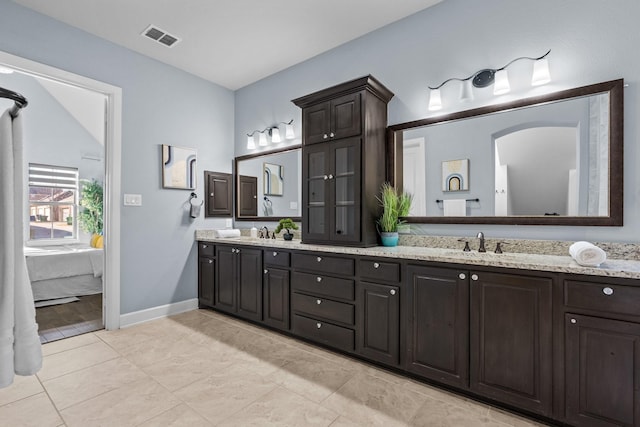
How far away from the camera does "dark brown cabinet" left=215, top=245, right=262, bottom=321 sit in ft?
10.3

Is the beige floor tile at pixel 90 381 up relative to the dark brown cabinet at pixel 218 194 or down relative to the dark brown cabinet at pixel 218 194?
down

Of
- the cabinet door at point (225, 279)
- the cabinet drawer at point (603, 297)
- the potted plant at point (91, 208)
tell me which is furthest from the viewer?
the potted plant at point (91, 208)

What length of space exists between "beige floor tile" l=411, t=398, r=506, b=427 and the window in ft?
22.3

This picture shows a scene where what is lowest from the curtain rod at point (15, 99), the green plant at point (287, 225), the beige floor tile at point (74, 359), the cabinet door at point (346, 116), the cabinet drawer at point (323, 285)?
the beige floor tile at point (74, 359)

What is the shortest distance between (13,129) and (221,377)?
6.15 ft

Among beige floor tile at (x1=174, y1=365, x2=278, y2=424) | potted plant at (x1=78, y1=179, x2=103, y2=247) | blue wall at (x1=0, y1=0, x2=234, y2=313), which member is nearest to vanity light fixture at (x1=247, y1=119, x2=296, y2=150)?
blue wall at (x1=0, y1=0, x2=234, y2=313)

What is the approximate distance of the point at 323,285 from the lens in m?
2.60

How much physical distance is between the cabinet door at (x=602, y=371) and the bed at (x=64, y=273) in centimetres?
478

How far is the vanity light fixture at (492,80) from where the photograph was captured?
2.12 metres

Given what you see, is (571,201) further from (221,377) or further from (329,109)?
(221,377)

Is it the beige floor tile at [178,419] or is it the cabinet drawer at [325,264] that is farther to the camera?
the cabinet drawer at [325,264]

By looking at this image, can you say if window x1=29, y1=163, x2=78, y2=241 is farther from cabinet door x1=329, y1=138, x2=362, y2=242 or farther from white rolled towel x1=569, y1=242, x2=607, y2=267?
white rolled towel x1=569, y1=242, x2=607, y2=267

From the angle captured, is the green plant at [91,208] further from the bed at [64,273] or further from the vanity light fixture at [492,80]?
the vanity light fixture at [492,80]

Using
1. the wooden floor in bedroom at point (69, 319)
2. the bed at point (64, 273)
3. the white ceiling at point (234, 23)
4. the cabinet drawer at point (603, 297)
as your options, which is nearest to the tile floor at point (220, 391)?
the wooden floor in bedroom at point (69, 319)
